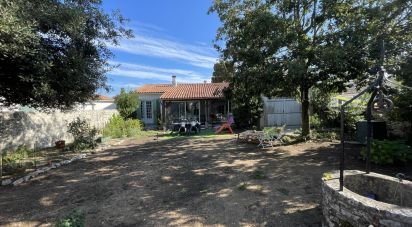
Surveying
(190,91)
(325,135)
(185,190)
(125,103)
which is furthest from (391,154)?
(125,103)

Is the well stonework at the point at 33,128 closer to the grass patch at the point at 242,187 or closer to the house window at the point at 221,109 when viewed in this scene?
the grass patch at the point at 242,187

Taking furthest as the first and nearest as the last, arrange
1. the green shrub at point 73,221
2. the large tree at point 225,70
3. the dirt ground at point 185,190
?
1. the large tree at point 225,70
2. the dirt ground at point 185,190
3. the green shrub at point 73,221

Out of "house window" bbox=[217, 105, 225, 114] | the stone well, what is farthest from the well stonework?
"house window" bbox=[217, 105, 225, 114]

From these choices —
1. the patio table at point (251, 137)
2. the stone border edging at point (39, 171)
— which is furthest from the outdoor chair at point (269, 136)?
→ the stone border edging at point (39, 171)

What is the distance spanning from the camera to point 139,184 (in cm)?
761

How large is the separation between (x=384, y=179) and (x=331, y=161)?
3987 mm

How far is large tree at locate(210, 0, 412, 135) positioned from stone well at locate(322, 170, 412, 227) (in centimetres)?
478

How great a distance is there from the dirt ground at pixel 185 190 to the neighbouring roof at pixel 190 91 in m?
12.8

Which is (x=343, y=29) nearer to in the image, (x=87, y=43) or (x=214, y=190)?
(x=214, y=190)

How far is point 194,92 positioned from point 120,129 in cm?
870

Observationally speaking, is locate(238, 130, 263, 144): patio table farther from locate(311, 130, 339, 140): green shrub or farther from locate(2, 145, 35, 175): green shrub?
locate(2, 145, 35, 175): green shrub

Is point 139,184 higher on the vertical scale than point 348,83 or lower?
lower

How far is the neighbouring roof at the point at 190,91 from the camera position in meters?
23.8

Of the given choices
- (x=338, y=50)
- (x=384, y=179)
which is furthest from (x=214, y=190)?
(x=338, y=50)
